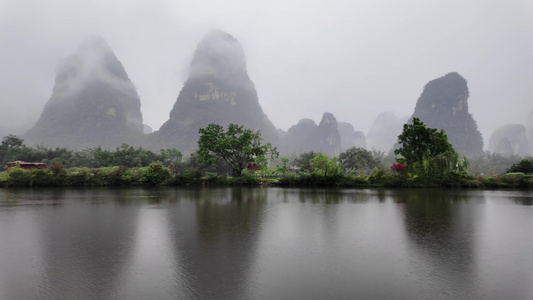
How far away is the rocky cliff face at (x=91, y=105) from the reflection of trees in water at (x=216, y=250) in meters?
155

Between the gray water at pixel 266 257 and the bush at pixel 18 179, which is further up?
the bush at pixel 18 179

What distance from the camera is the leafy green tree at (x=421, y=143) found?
29750mm

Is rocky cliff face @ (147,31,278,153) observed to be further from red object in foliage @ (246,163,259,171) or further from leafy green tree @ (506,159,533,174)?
leafy green tree @ (506,159,533,174)

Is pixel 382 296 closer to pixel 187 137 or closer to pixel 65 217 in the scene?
pixel 65 217

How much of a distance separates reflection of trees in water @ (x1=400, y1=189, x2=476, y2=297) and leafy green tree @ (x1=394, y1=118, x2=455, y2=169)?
19.2m

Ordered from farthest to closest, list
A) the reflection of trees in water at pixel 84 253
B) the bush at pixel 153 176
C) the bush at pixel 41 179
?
the bush at pixel 153 176, the bush at pixel 41 179, the reflection of trees in water at pixel 84 253

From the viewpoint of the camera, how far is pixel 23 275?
18.3 ft

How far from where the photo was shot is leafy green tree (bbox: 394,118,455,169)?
97.6 ft

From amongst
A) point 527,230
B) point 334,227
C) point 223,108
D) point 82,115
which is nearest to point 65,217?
point 334,227

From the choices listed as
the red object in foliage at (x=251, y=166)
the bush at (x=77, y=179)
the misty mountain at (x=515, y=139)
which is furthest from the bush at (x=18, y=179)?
the misty mountain at (x=515, y=139)

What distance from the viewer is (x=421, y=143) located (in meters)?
30.4

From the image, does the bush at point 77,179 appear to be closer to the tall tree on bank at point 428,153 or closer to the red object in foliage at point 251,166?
the red object in foliage at point 251,166

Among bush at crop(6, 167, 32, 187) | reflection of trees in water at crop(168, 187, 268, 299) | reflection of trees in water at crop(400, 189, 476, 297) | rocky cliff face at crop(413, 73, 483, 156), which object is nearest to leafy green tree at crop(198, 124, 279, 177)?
bush at crop(6, 167, 32, 187)

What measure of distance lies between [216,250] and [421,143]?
96.2 feet
